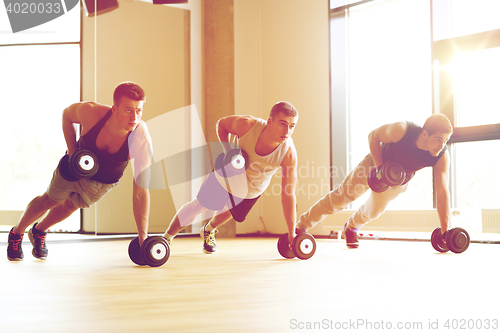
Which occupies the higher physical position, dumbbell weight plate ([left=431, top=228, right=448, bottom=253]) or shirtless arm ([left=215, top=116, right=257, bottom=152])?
shirtless arm ([left=215, top=116, right=257, bottom=152])

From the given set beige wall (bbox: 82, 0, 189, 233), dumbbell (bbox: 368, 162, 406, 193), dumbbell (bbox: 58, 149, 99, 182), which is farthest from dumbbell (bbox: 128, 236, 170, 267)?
beige wall (bbox: 82, 0, 189, 233)

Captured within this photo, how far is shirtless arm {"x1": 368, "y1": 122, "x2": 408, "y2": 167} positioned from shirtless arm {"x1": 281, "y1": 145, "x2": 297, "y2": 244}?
0.72 meters

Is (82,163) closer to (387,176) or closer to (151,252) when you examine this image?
(151,252)

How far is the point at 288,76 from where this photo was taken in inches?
222

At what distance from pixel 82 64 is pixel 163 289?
392 cm

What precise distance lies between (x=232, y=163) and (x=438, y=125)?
1418mm

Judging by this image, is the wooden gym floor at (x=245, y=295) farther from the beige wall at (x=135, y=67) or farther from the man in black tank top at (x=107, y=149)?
the beige wall at (x=135, y=67)

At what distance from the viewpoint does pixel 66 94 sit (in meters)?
5.04

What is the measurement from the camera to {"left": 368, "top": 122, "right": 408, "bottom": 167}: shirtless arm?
125 inches

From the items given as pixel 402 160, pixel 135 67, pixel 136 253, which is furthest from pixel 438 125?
pixel 135 67

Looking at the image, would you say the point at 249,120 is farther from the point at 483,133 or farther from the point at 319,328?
the point at 483,133

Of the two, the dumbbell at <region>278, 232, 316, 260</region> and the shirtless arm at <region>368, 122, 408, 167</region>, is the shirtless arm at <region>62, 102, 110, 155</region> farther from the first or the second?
the shirtless arm at <region>368, 122, 408, 167</region>

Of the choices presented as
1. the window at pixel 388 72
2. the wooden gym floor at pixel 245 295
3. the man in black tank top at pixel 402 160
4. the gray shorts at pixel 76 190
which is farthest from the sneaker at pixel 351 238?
the gray shorts at pixel 76 190

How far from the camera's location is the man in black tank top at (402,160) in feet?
9.92
